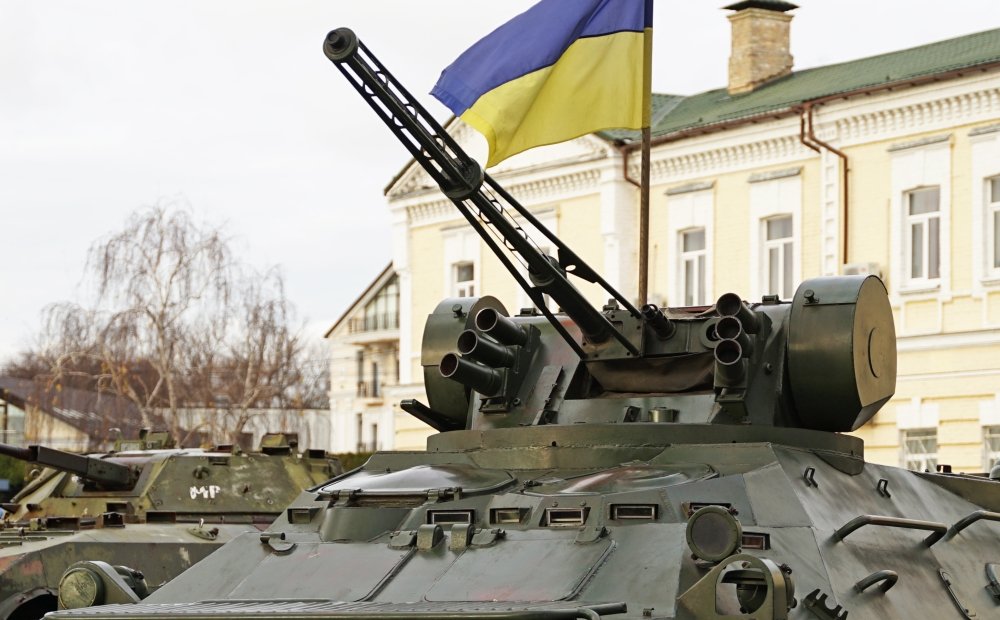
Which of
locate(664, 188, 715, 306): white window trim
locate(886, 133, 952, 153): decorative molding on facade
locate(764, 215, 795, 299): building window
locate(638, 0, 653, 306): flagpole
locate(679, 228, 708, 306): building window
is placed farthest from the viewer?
locate(679, 228, 708, 306): building window

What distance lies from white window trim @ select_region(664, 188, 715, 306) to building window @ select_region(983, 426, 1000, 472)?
5.92 meters

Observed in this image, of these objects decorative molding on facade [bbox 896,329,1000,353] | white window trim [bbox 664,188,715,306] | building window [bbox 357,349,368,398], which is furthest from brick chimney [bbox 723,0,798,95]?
building window [bbox 357,349,368,398]

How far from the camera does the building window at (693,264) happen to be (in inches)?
1361

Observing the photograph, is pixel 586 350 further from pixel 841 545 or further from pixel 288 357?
pixel 288 357

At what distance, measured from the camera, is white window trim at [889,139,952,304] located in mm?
30156

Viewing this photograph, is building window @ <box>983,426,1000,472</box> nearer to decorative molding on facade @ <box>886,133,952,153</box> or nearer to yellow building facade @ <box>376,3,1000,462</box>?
yellow building facade @ <box>376,3,1000,462</box>

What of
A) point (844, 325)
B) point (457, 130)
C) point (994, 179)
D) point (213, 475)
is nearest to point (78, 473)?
point (213, 475)

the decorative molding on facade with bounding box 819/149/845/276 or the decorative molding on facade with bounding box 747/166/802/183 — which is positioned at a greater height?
the decorative molding on facade with bounding box 747/166/802/183

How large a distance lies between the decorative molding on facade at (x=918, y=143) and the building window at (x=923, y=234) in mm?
722

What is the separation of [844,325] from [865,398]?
1.62 feet

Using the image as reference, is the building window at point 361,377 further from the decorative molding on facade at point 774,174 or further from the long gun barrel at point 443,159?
the long gun barrel at point 443,159

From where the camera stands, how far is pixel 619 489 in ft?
31.4

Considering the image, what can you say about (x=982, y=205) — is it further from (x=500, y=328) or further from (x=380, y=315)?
(x=380, y=315)

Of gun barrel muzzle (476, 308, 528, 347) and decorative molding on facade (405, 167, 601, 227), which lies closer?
gun barrel muzzle (476, 308, 528, 347)
